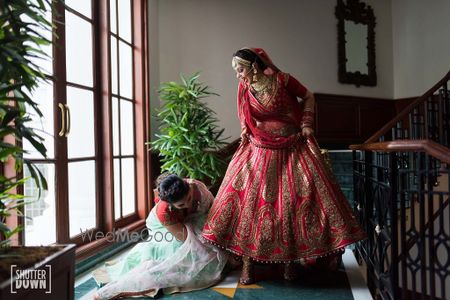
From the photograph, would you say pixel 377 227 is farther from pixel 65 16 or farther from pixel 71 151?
pixel 65 16

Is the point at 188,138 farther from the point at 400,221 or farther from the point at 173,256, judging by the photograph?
the point at 400,221

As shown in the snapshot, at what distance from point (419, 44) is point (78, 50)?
17.4 feet

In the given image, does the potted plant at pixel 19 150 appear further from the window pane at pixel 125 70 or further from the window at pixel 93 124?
the window pane at pixel 125 70

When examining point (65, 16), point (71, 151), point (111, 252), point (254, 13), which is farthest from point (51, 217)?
point (254, 13)

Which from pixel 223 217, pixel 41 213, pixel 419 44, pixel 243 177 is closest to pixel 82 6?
pixel 41 213

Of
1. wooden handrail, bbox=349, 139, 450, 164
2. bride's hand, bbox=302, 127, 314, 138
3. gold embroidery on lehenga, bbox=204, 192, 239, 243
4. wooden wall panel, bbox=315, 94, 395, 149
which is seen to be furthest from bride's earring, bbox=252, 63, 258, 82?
wooden wall panel, bbox=315, 94, 395, 149

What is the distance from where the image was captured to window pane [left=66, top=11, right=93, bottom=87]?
2850 millimetres

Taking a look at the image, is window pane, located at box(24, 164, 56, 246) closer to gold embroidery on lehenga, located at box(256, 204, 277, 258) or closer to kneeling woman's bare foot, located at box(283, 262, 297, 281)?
gold embroidery on lehenga, located at box(256, 204, 277, 258)

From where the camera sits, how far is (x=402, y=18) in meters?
6.25

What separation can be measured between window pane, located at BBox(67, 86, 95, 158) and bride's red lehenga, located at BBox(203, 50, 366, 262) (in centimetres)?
123

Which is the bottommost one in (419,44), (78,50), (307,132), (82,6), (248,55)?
(307,132)

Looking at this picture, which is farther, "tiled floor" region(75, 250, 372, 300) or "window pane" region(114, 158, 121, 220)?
"window pane" region(114, 158, 121, 220)

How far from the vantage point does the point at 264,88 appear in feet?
8.13
